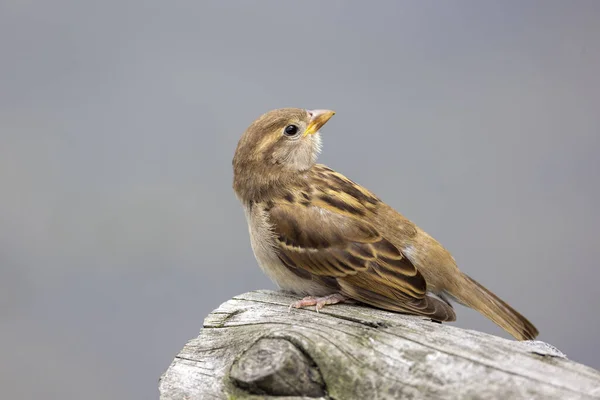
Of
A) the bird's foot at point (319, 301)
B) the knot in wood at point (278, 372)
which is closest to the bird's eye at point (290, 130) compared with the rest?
the bird's foot at point (319, 301)

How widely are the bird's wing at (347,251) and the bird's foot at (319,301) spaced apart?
0.07m

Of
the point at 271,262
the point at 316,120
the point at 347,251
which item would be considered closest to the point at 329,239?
the point at 347,251

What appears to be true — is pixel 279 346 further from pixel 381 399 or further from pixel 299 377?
pixel 381 399

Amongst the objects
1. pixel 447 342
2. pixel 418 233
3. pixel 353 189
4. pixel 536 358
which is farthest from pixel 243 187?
pixel 536 358

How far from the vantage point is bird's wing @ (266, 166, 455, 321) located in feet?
16.0

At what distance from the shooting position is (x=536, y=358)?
359 centimetres

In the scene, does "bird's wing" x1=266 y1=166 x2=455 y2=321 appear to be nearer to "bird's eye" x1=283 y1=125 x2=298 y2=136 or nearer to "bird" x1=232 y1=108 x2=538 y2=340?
"bird" x1=232 y1=108 x2=538 y2=340

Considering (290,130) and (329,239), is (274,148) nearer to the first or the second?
(290,130)

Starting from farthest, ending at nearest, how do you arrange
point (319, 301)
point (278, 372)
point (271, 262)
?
point (271, 262) → point (319, 301) → point (278, 372)

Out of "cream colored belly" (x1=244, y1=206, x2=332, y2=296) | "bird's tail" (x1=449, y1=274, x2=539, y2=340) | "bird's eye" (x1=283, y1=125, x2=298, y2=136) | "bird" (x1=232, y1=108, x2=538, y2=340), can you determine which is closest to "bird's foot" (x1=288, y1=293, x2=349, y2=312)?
"bird" (x1=232, y1=108, x2=538, y2=340)

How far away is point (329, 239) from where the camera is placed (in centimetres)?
511

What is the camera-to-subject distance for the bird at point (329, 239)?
16.2 ft

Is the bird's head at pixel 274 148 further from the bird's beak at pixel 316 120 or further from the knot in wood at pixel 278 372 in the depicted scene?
the knot in wood at pixel 278 372

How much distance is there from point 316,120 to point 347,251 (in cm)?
102
